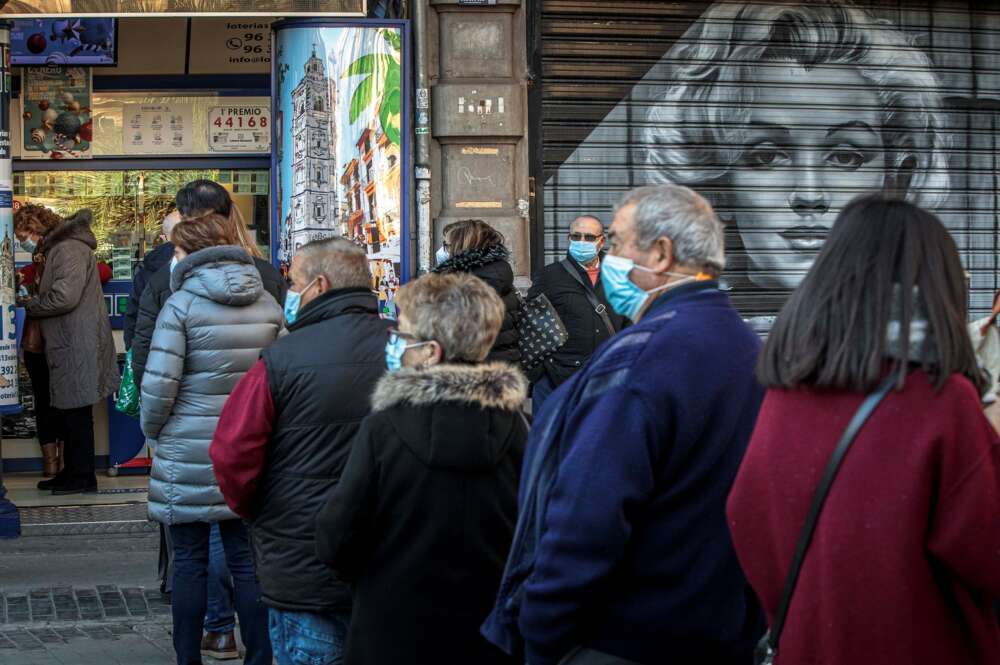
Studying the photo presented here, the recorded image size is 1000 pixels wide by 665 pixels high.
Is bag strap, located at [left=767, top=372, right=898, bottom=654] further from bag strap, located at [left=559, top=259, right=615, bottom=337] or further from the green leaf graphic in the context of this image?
the green leaf graphic

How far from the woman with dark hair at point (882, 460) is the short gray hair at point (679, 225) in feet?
1.62

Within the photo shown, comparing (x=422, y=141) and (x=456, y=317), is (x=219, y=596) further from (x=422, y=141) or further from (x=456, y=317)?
(x=422, y=141)

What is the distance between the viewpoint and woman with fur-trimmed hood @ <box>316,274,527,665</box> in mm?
3566

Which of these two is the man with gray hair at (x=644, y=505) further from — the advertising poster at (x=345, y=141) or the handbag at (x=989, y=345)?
the advertising poster at (x=345, y=141)

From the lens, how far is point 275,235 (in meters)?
8.66

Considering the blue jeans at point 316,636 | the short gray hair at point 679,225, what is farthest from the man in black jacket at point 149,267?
the short gray hair at point 679,225

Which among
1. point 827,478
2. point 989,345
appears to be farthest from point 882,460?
point 989,345

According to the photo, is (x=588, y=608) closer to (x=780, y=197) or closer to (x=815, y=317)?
(x=815, y=317)

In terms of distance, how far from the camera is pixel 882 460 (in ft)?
8.25

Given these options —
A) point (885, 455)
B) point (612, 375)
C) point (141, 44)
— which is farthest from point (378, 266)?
point (885, 455)

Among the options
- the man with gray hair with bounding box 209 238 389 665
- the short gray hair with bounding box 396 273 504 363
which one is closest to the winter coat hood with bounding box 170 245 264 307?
the man with gray hair with bounding box 209 238 389 665

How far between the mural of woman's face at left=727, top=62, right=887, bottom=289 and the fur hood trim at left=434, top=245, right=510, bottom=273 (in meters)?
3.55

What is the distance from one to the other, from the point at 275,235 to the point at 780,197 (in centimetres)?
357

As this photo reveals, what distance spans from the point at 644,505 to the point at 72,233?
696 centimetres
